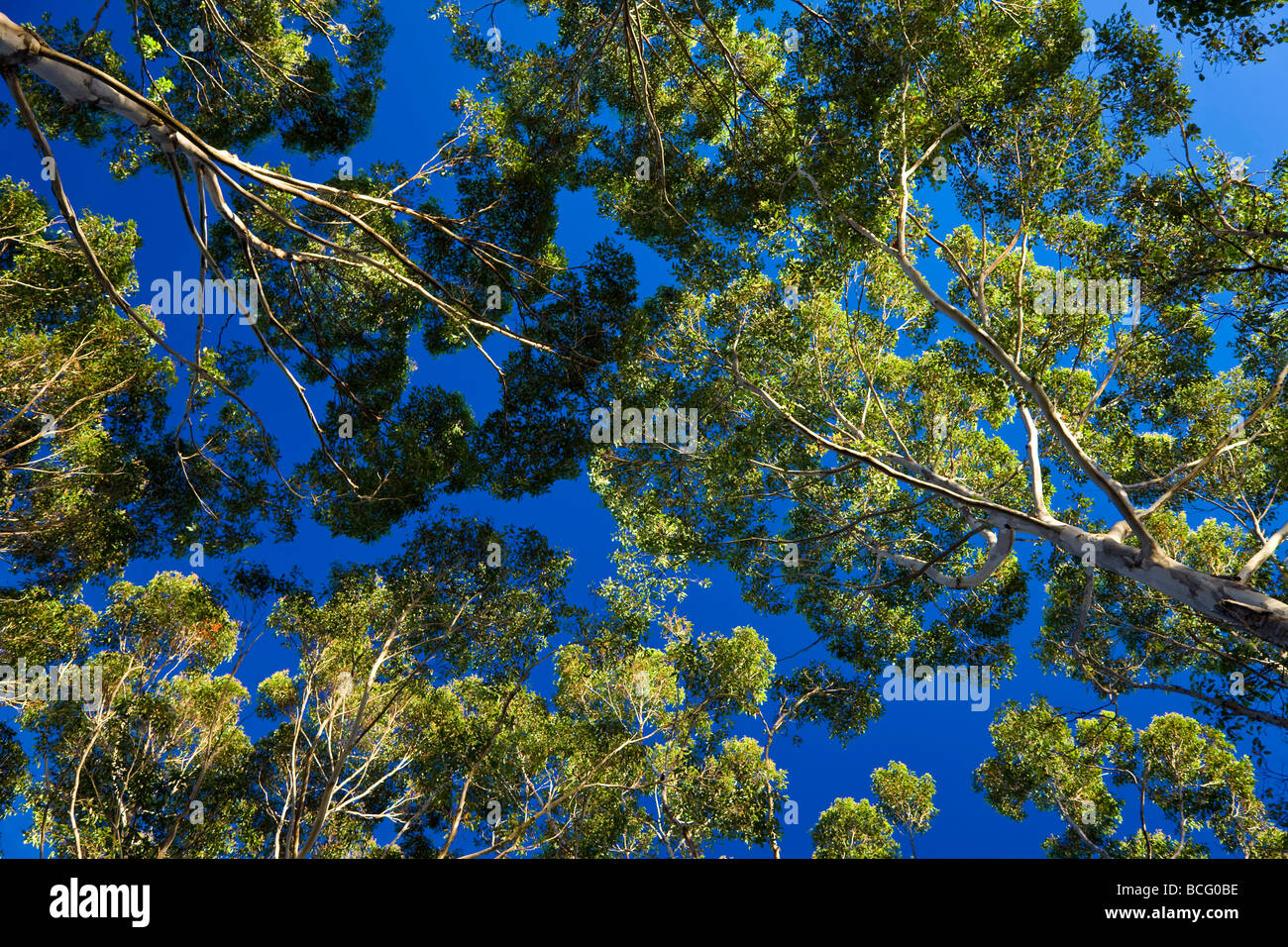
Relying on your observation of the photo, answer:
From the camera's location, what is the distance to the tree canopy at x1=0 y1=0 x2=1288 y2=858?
738 centimetres

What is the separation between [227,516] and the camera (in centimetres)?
923

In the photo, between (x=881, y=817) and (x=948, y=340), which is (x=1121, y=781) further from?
(x=948, y=340)

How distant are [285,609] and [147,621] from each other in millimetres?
3177
